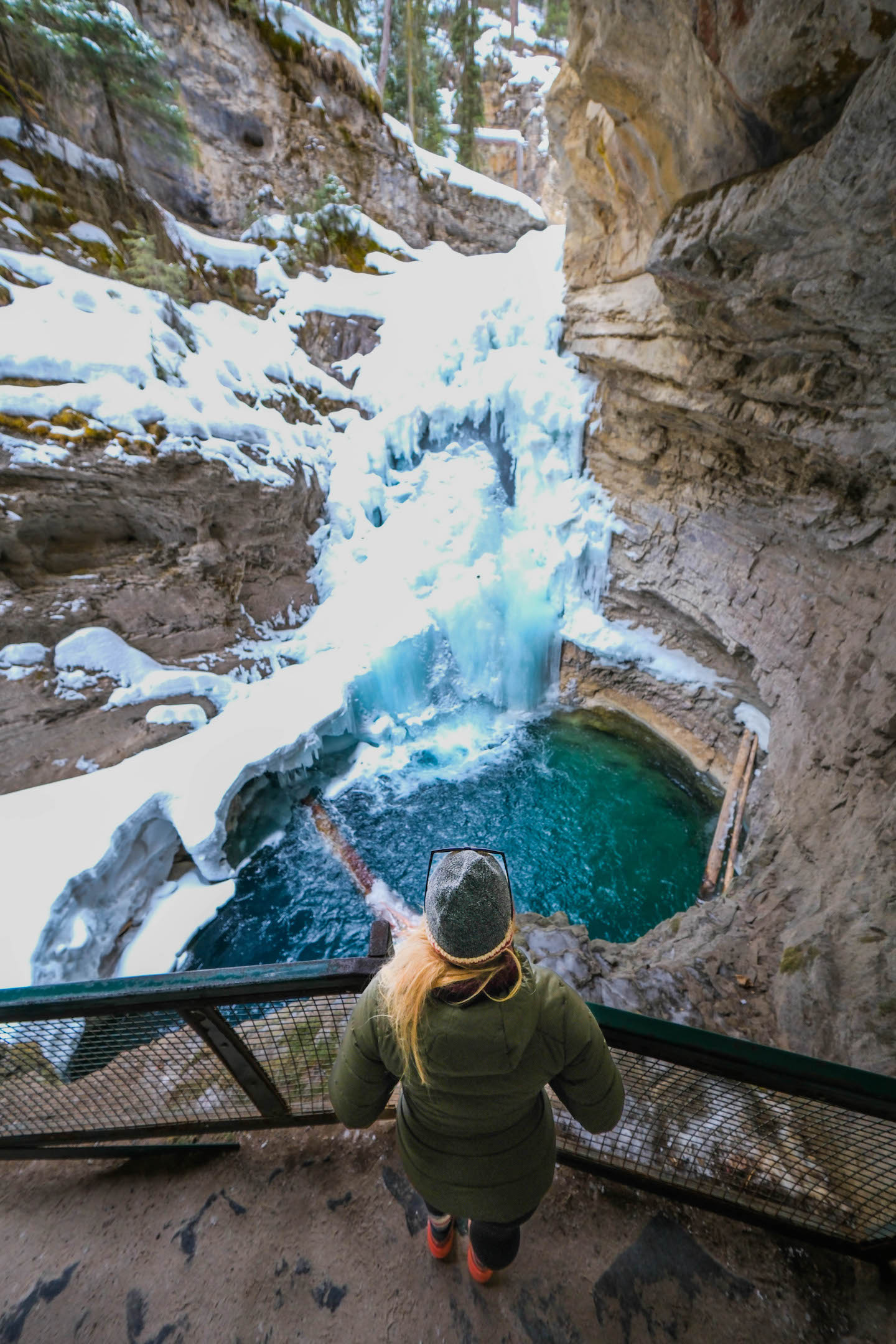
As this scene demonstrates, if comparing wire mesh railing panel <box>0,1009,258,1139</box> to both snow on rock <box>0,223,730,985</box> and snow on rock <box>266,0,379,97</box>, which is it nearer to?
snow on rock <box>0,223,730,985</box>

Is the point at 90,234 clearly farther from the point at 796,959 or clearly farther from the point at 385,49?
the point at 385,49

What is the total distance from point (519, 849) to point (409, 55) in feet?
59.4

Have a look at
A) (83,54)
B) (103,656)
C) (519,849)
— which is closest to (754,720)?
(519,849)

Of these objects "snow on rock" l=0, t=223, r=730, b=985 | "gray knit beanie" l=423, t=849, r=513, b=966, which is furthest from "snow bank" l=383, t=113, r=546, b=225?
"gray knit beanie" l=423, t=849, r=513, b=966

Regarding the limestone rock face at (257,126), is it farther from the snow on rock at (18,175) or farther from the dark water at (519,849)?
the dark water at (519,849)

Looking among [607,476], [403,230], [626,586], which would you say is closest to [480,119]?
[403,230]

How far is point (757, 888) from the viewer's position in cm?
432

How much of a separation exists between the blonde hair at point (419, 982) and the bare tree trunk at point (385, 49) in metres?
18.1

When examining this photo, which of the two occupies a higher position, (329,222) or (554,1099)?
(329,222)

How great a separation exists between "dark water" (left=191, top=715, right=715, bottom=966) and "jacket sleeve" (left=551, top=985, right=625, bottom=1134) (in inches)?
204

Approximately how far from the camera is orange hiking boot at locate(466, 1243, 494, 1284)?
154 cm

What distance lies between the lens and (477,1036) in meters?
1.03

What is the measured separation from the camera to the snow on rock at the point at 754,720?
690 cm

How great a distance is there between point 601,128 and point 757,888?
8034mm
